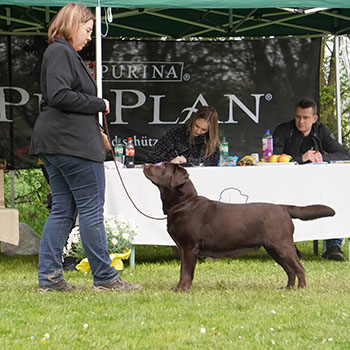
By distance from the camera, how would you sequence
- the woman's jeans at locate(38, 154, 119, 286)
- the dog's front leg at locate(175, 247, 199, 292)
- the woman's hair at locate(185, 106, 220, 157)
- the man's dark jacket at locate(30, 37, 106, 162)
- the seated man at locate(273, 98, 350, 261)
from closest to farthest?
1. the man's dark jacket at locate(30, 37, 106, 162)
2. the woman's jeans at locate(38, 154, 119, 286)
3. the dog's front leg at locate(175, 247, 199, 292)
4. the woman's hair at locate(185, 106, 220, 157)
5. the seated man at locate(273, 98, 350, 261)

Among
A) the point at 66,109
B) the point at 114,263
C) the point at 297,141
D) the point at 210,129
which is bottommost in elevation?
the point at 114,263

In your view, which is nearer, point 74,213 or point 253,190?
point 74,213

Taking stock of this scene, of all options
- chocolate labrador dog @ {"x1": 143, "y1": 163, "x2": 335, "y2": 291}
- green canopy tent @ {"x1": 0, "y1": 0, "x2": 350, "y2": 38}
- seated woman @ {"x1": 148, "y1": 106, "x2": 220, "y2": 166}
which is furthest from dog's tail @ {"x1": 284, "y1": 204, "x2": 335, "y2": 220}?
green canopy tent @ {"x1": 0, "y1": 0, "x2": 350, "y2": 38}

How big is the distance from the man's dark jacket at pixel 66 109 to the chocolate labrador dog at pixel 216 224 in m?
0.55

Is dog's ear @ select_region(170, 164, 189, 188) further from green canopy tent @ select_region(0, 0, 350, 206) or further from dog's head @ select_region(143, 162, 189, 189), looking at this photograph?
green canopy tent @ select_region(0, 0, 350, 206)

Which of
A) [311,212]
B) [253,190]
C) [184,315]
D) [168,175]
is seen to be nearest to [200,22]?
[253,190]

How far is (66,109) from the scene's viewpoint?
4.34 metres

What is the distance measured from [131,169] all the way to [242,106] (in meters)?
3.58

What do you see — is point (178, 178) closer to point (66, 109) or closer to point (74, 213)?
point (74, 213)

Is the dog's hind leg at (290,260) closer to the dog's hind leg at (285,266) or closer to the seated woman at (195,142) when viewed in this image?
the dog's hind leg at (285,266)

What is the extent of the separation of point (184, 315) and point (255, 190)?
100 inches

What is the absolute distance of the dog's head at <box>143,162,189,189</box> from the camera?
4.67 metres

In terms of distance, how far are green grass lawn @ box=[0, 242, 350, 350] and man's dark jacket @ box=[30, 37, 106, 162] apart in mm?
953

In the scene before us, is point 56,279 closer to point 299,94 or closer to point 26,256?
point 26,256
